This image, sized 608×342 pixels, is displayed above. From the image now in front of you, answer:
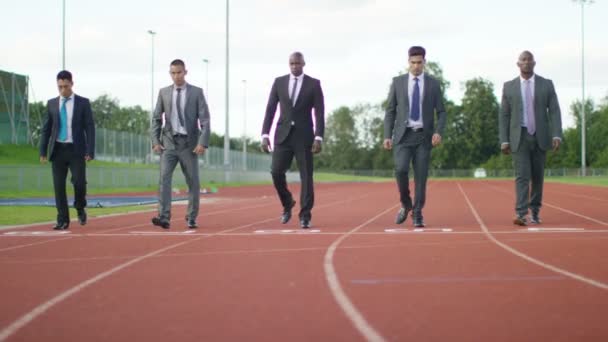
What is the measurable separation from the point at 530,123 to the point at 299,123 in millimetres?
3078

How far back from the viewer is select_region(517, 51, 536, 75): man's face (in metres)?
9.42

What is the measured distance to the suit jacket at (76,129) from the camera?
9.77 meters

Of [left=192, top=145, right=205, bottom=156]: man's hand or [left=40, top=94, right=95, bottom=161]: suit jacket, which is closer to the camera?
[left=192, top=145, right=205, bottom=156]: man's hand

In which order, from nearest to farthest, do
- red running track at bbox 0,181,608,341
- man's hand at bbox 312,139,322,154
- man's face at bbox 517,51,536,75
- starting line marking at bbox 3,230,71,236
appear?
red running track at bbox 0,181,608,341 < starting line marking at bbox 3,230,71,236 < man's hand at bbox 312,139,322,154 < man's face at bbox 517,51,536,75

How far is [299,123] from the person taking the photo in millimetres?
9453

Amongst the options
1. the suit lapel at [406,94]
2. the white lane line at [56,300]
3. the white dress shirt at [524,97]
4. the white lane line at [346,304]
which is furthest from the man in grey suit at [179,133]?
the white dress shirt at [524,97]

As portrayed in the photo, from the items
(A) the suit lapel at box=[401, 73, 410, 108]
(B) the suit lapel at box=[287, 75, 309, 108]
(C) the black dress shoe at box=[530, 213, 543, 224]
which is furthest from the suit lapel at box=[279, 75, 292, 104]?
(C) the black dress shoe at box=[530, 213, 543, 224]

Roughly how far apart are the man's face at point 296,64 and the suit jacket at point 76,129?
9.41 ft

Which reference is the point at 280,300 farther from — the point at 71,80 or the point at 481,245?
the point at 71,80

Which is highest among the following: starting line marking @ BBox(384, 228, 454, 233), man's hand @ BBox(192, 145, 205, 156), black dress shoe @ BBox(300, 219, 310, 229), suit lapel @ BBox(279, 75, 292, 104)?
suit lapel @ BBox(279, 75, 292, 104)

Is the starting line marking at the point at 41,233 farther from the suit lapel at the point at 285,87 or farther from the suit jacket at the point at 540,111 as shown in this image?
the suit jacket at the point at 540,111

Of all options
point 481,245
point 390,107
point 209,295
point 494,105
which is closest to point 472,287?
point 209,295

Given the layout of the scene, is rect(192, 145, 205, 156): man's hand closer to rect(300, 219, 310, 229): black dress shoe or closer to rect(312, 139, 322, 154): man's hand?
rect(312, 139, 322, 154): man's hand

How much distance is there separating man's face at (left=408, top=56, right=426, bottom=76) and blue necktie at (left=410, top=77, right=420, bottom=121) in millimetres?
118
